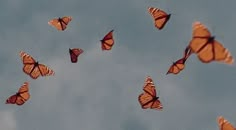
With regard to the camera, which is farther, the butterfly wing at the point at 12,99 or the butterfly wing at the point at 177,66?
the butterfly wing at the point at 12,99

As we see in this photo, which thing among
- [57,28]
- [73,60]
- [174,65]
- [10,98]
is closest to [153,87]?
[174,65]

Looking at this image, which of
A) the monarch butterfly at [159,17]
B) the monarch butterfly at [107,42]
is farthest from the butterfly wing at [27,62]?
the monarch butterfly at [159,17]

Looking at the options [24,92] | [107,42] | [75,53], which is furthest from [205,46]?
[24,92]

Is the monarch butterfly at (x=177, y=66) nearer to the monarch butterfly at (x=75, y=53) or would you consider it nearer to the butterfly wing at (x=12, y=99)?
the monarch butterfly at (x=75, y=53)

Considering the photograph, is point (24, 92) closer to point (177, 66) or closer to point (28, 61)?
point (28, 61)

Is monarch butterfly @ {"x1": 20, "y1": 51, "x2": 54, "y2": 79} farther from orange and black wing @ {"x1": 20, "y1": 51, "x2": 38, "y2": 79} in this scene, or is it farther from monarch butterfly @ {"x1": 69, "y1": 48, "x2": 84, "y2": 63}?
monarch butterfly @ {"x1": 69, "y1": 48, "x2": 84, "y2": 63}

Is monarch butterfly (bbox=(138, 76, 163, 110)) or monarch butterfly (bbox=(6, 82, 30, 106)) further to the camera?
monarch butterfly (bbox=(6, 82, 30, 106))

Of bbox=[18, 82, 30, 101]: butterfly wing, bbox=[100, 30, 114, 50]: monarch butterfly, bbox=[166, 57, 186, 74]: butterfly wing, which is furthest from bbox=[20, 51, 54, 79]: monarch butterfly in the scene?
bbox=[166, 57, 186, 74]: butterfly wing
